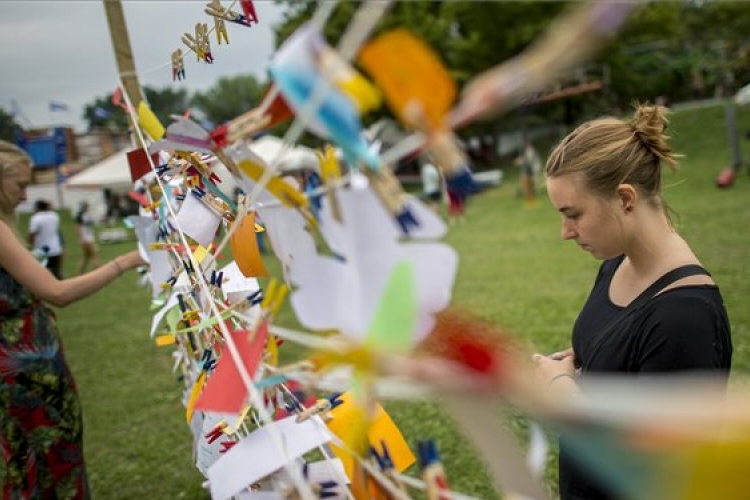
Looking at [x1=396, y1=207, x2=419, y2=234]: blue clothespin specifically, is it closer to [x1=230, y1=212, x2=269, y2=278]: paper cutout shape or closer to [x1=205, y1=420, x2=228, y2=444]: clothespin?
[x1=230, y1=212, x2=269, y2=278]: paper cutout shape


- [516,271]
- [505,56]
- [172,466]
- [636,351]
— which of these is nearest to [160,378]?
[172,466]

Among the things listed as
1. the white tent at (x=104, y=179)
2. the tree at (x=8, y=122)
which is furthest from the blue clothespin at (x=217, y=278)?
the white tent at (x=104, y=179)

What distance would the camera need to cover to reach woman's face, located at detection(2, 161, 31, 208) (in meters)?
2.24

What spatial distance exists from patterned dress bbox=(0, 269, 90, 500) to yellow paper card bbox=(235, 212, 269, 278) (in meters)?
1.32

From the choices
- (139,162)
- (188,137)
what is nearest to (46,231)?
(139,162)

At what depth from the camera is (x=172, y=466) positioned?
3646mm

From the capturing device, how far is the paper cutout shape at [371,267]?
0.71 m

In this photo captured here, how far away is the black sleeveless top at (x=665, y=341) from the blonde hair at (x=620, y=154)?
26 cm

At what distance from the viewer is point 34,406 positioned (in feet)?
7.45

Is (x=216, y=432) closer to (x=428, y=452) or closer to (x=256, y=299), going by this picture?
(x=256, y=299)

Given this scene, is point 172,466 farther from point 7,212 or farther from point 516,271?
point 516,271

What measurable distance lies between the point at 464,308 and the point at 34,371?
6.41ft

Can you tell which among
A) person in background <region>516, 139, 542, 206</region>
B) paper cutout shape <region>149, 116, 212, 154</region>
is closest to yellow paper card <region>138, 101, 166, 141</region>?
paper cutout shape <region>149, 116, 212, 154</region>

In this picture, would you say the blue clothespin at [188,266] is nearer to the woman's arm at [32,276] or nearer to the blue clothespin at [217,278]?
the blue clothespin at [217,278]
